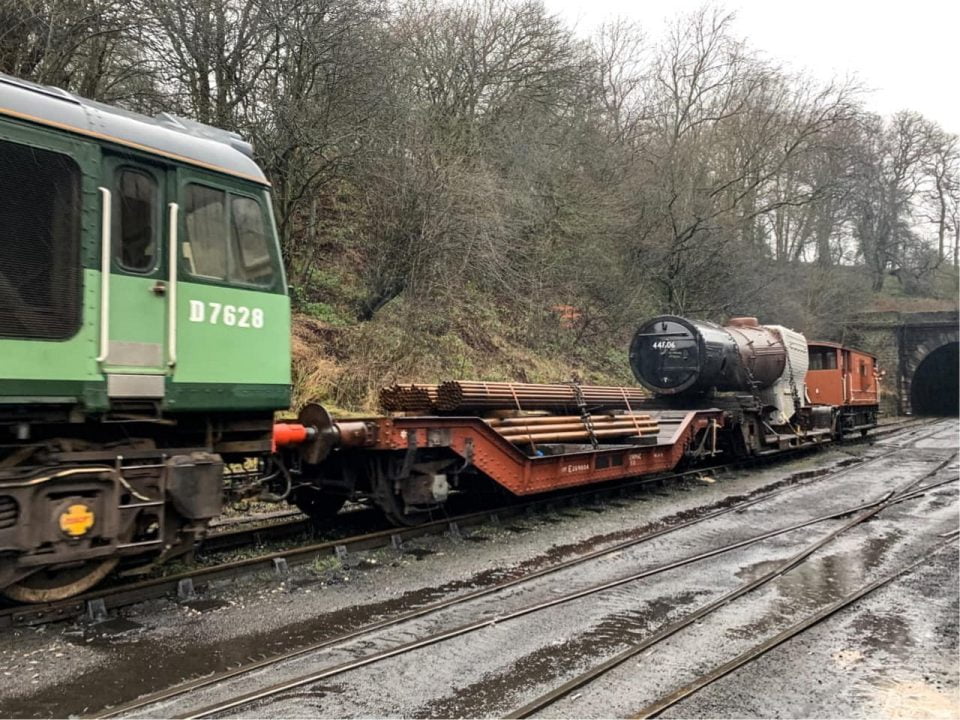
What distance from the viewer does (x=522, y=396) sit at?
9.27 metres

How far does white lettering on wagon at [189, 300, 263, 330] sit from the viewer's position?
17.9 ft

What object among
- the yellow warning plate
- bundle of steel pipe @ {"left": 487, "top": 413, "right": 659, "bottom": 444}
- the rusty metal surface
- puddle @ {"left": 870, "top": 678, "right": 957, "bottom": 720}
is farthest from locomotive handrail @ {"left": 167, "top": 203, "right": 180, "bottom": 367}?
puddle @ {"left": 870, "top": 678, "right": 957, "bottom": 720}

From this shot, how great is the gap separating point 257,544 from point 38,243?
363 cm

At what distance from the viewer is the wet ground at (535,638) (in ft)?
13.2

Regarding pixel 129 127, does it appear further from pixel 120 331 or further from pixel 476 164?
pixel 476 164

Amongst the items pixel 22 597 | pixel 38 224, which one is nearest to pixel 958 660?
pixel 22 597

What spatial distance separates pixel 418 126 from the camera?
55.9ft

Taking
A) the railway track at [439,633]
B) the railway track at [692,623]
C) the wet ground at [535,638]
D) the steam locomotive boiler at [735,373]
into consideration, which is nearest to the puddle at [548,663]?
the wet ground at [535,638]

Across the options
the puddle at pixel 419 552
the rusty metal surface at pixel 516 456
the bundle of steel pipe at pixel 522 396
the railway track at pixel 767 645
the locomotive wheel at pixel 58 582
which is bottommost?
the railway track at pixel 767 645

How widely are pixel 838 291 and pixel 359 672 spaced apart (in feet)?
127

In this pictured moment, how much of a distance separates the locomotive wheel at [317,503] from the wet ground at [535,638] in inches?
52.2

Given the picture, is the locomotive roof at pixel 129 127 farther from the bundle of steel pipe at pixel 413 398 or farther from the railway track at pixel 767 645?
the railway track at pixel 767 645

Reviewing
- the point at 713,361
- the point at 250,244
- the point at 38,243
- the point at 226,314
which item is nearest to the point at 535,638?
the point at 226,314

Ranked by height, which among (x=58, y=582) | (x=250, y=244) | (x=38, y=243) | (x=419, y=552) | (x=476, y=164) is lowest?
(x=419, y=552)
